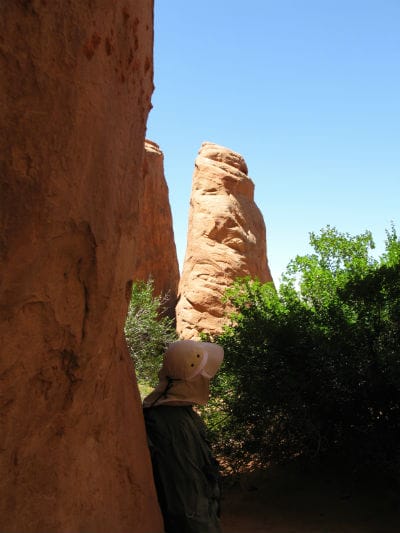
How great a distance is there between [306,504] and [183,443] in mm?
5876

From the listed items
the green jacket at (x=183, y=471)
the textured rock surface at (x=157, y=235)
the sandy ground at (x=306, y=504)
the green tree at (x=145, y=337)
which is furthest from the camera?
the textured rock surface at (x=157, y=235)

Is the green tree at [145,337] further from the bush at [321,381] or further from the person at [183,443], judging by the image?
the person at [183,443]

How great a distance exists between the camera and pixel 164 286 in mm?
23234

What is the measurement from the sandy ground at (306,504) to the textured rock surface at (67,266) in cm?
544

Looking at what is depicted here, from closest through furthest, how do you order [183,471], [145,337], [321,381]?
[183,471] < [321,381] < [145,337]

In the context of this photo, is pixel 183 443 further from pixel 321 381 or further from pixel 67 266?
pixel 321 381

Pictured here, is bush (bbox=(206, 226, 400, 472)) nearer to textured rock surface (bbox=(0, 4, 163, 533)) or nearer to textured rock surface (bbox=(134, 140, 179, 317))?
textured rock surface (bbox=(0, 4, 163, 533))

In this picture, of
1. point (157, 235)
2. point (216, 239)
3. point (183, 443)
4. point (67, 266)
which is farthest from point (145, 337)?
point (67, 266)

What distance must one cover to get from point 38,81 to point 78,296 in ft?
2.79

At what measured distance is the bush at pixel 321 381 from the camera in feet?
24.9

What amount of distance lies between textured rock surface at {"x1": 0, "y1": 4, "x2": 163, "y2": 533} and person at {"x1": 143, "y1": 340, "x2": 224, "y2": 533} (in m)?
0.19

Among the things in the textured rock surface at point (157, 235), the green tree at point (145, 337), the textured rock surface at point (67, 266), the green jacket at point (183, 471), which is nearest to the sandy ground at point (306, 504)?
the green jacket at point (183, 471)

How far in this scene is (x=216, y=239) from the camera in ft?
63.5

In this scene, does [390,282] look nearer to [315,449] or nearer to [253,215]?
[315,449]
